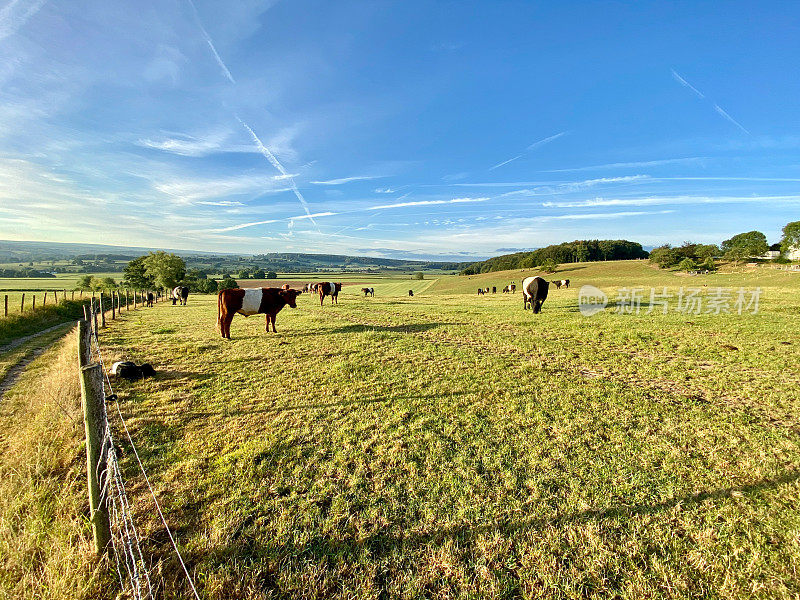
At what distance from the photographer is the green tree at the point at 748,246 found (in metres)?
63.5

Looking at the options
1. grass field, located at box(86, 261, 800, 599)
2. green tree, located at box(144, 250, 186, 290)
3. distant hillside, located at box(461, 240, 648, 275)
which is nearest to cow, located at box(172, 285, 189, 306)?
green tree, located at box(144, 250, 186, 290)

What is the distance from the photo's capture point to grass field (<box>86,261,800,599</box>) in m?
2.86

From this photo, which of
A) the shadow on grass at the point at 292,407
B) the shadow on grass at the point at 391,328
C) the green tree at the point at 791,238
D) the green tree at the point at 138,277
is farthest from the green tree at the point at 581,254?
the green tree at the point at 138,277

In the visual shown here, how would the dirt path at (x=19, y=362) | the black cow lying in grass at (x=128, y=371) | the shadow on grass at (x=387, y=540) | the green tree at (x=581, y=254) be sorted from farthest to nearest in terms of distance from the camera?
the green tree at (x=581, y=254)
the dirt path at (x=19, y=362)
the black cow lying in grass at (x=128, y=371)
the shadow on grass at (x=387, y=540)

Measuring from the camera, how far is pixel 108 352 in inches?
412

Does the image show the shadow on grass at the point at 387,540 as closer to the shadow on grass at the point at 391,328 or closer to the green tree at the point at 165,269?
the shadow on grass at the point at 391,328

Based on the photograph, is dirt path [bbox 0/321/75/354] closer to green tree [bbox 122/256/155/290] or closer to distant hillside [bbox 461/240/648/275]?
green tree [bbox 122/256/155/290]

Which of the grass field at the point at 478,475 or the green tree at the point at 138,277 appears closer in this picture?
the grass field at the point at 478,475

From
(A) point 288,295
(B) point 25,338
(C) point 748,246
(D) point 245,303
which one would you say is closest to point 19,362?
(B) point 25,338

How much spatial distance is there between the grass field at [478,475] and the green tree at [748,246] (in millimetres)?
81331

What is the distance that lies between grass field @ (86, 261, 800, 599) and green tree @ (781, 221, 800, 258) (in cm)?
8831

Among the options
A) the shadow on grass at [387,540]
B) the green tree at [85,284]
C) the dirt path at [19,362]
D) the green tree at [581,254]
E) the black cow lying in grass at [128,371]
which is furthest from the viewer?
the green tree at [581,254]

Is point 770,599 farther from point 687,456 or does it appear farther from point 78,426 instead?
point 78,426

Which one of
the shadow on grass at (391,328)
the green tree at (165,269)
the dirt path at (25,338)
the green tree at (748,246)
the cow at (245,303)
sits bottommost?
the dirt path at (25,338)
